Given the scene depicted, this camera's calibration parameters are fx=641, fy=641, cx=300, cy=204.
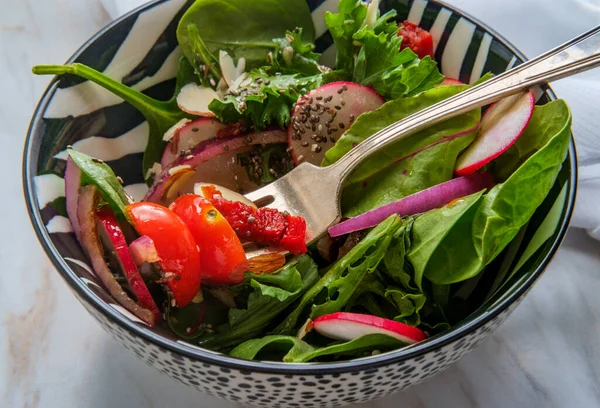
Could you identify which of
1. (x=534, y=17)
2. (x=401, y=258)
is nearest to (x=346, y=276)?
(x=401, y=258)

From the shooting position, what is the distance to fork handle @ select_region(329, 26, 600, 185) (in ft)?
3.05

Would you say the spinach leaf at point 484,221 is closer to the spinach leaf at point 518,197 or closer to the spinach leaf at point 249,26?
the spinach leaf at point 518,197

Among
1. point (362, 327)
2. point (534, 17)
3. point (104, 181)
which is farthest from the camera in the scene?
point (534, 17)

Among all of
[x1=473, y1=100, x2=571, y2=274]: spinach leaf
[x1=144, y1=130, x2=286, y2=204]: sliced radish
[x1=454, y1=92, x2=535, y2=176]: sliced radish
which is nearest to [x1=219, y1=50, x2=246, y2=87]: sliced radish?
[x1=144, y1=130, x2=286, y2=204]: sliced radish

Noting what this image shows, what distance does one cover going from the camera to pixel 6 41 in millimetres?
1622

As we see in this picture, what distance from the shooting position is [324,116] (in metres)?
1.12

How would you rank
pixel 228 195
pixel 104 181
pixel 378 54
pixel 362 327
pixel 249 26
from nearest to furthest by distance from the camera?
pixel 362 327 → pixel 104 181 → pixel 228 195 → pixel 378 54 → pixel 249 26

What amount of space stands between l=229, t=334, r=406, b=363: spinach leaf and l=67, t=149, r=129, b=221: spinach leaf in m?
0.26

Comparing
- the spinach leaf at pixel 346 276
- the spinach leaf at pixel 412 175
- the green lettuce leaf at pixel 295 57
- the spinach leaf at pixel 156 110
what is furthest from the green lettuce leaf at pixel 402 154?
the spinach leaf at pixel 156 110

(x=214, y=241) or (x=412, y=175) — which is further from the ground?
(x=214, y=241)

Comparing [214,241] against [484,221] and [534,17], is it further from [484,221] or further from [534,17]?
[534,17]

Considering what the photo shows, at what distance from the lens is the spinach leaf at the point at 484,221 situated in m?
0.87

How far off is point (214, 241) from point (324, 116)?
1.06 ft

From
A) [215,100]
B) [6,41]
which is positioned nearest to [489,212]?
[215,100]
